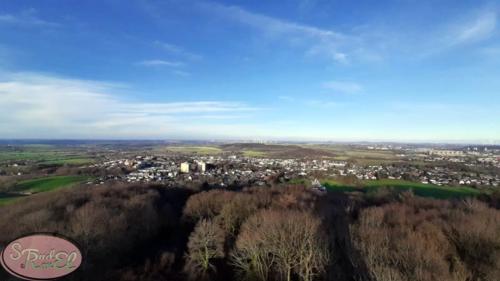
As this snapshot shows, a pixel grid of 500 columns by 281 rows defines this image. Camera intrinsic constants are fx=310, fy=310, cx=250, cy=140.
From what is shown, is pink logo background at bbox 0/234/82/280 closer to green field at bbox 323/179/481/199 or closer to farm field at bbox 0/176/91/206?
farm field at bbox 0/176/91/206

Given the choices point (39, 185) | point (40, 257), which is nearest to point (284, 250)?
point (40, 257)

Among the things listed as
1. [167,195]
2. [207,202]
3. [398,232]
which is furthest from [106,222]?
[398,232]

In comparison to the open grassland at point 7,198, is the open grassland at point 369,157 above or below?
above

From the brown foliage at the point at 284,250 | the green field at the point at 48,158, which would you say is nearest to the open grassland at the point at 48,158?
the green field at the point at 48,158

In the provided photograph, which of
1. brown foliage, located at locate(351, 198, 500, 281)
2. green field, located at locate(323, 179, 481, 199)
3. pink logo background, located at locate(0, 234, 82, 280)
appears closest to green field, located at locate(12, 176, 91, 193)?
green field, located at locate(323, 179, 481, 199)

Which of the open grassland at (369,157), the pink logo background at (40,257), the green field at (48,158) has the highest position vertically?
the pink logo background at (40,257)

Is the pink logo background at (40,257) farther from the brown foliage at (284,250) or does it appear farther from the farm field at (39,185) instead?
the farm field at (39,185)
